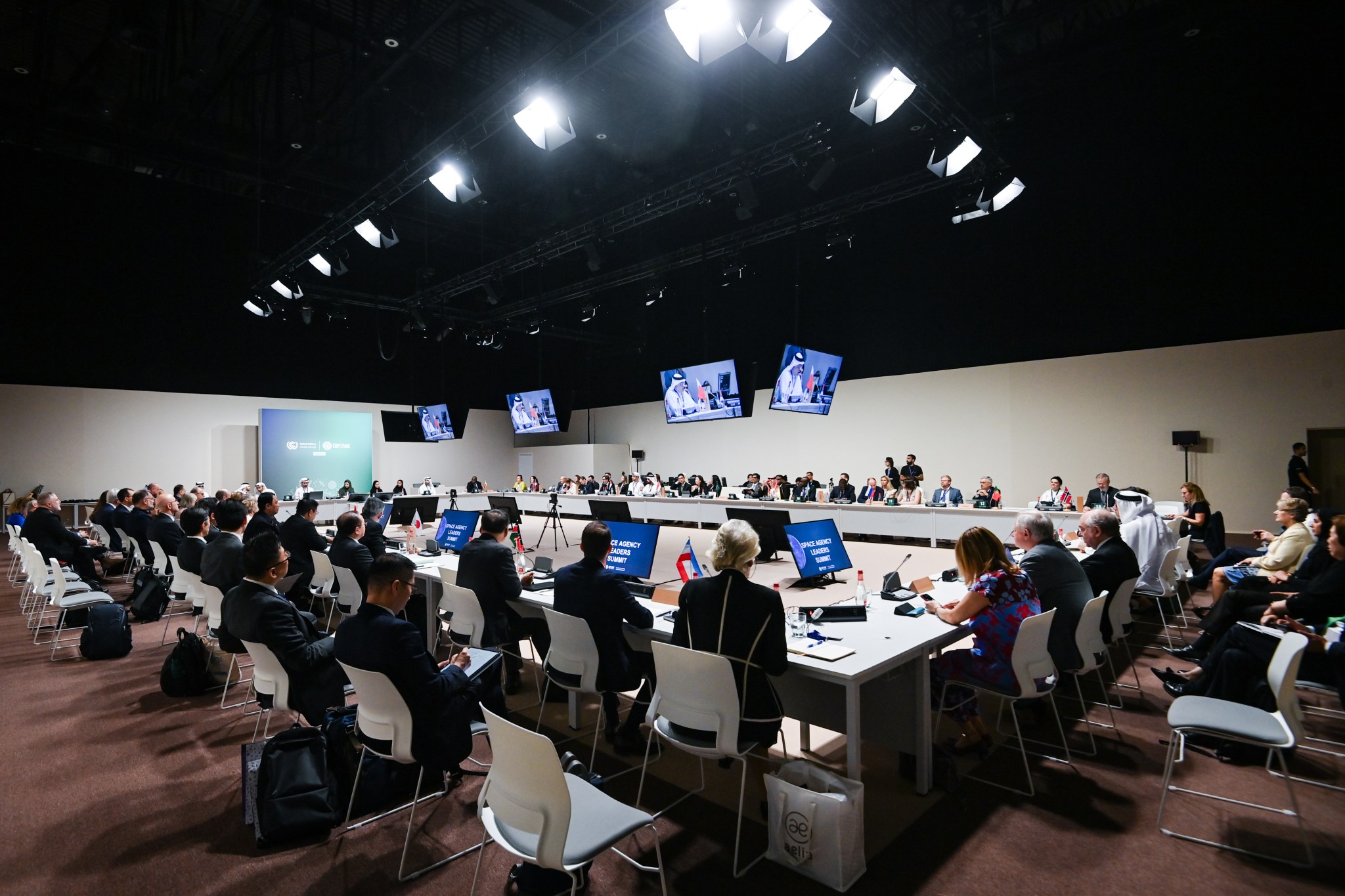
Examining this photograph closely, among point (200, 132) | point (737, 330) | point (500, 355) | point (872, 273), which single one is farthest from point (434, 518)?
point (500, 355)

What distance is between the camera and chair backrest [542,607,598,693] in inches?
123

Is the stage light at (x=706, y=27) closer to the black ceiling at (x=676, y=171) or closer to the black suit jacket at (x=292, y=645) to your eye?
the black ceiling at (x=676, y=171)

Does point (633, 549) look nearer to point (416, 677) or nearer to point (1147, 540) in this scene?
point (416, 677)

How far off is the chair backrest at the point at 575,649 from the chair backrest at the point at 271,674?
122 cm

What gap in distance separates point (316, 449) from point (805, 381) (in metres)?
13.3

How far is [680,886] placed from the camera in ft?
7.72

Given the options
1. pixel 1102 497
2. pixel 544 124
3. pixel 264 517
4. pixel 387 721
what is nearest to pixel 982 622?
pixel 387 721

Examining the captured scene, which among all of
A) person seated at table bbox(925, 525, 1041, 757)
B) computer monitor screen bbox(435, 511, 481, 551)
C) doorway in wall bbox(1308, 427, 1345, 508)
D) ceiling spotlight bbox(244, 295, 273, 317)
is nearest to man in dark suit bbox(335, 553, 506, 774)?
person seated at table bbox(925, 525, 1041, 757)

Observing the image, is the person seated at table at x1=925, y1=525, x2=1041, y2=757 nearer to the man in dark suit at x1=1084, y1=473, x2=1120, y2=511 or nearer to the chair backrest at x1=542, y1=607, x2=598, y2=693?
the chair backrest at x1=542, y1=607, x2=598, y2=693

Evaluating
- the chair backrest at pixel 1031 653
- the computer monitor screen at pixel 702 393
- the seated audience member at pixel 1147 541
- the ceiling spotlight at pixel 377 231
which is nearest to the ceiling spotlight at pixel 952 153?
the computer monitor screen at pixel 702 393

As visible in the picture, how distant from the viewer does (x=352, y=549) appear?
4.86 meters

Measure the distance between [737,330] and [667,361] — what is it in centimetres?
251

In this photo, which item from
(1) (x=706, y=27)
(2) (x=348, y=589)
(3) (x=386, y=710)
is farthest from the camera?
(2) (x=348, y=589)

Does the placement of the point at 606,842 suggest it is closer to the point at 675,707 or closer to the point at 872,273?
the point at 675,707
